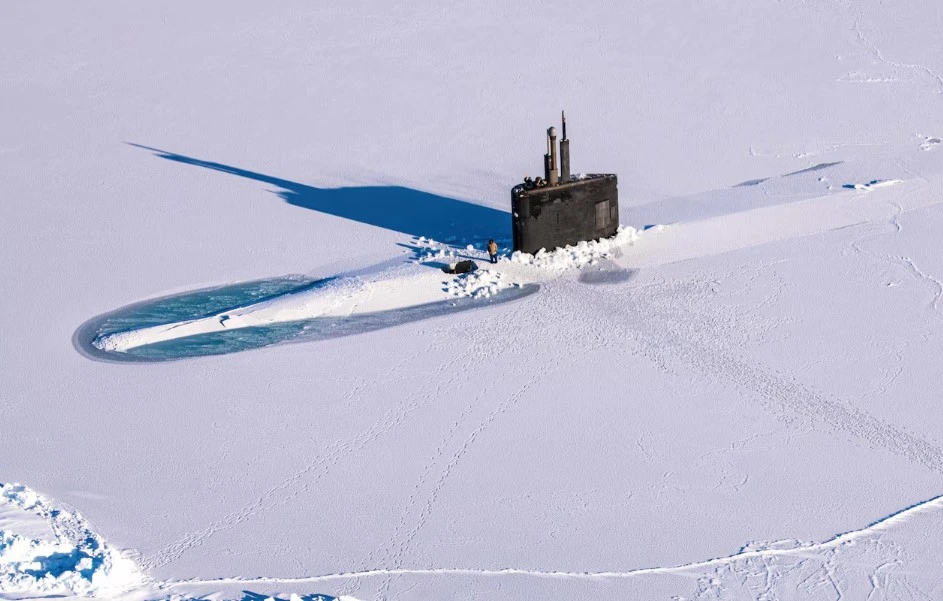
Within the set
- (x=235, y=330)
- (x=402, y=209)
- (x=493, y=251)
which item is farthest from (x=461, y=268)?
(x=235, y=330)

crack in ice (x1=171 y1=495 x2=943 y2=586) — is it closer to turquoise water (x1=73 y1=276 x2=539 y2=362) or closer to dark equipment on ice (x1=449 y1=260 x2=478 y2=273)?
turquoise water (x1=73 y1=276 x2=539 y2=362)

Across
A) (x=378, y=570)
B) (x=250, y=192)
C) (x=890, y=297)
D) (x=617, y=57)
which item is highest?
(x=617, y=57)

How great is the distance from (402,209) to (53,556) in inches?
300

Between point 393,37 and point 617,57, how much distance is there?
397cm

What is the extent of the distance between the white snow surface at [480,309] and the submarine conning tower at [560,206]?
274 millimetres

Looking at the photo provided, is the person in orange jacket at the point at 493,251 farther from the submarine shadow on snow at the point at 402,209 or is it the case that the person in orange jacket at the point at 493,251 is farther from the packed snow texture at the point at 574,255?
the submarine shadow on snow at the point at 402,209

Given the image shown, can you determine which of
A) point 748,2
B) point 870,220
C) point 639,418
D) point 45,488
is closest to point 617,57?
point 748,2

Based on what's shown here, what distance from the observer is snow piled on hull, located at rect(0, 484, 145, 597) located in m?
10.7

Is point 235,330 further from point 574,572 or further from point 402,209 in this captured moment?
point 574,572

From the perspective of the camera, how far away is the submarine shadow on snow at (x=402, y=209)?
16.7 meters

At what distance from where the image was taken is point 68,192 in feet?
60.4

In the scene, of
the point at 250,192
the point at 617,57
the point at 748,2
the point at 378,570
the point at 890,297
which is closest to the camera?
the point at 378,570

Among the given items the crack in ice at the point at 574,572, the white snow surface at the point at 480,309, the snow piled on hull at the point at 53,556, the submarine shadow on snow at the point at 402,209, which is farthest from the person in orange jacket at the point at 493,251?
the snow piled on hull at the point at 53,556

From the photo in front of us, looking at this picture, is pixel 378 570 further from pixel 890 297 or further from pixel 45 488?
pixel 890 297
